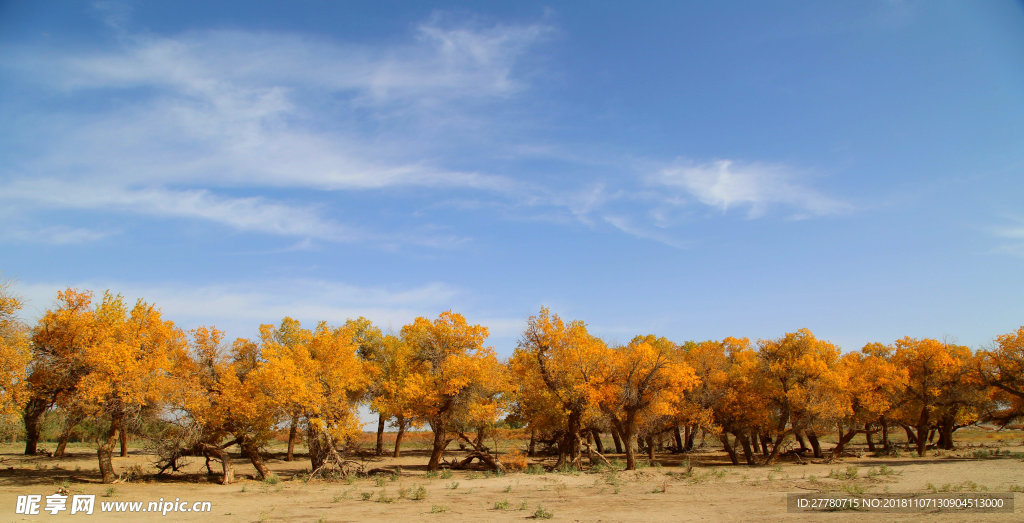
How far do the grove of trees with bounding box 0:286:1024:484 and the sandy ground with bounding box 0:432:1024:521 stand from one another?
228 centimetres

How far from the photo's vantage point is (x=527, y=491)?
23188mm

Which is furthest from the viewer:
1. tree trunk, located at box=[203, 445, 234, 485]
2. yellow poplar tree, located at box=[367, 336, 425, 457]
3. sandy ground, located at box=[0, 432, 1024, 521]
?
yellow poplar tree, located at box=[367, 336, 425, 457]

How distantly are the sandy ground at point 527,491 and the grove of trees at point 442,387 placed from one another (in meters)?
2.28

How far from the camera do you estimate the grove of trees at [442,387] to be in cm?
2455

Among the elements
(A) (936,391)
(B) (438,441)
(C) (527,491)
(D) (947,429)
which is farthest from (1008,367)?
(B) (438,441)

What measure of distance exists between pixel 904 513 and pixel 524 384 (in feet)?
71.2

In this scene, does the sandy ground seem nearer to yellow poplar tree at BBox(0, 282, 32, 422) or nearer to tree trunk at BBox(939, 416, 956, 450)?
yellow poplar tree at BBox(0, 282, 32, 422)

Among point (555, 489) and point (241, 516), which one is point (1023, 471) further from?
point (241, 516)

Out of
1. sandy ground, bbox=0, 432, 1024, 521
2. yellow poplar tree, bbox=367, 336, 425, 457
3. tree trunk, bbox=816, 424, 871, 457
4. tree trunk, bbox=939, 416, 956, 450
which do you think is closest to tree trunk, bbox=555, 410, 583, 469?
sandy ground, bbox=0, 432, 1024, 521

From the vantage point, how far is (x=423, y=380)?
30.5m

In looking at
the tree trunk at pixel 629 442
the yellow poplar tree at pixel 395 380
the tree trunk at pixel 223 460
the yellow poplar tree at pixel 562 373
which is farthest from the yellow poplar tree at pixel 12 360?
the tree trunk at pixel 629 442

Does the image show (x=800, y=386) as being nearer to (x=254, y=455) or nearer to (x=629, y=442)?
(x=629, y=442)

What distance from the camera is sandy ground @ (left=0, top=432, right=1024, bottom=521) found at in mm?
17031

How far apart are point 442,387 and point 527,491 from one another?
8.96 meters
